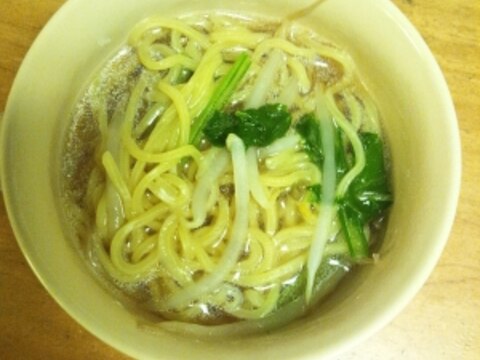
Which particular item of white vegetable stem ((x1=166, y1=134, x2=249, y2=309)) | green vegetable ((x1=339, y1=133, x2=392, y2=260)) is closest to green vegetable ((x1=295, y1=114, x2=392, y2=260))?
green vegetable ((x1=339, y1=133, x2=392, y2=260))

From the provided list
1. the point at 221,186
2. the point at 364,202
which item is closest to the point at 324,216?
the point at 364,202

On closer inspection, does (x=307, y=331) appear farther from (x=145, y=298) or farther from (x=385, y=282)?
(x=145, y=298)

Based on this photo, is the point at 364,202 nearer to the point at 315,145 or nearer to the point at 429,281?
the point at 315,145

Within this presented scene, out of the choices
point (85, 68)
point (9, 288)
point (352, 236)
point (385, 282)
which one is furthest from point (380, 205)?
point (9, 288)

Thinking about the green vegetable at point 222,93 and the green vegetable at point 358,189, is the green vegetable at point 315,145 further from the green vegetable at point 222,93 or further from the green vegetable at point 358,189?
the green vegetable at point 222,93

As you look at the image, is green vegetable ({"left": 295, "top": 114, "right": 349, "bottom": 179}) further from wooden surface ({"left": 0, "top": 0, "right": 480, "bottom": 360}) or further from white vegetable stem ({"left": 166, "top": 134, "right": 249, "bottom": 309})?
wooden surface ({"left": 0, "top": 0, "right": 480, "bottom": 360})

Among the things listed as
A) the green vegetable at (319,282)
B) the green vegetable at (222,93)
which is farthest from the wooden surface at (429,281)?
the green vegetable at (222,93)
